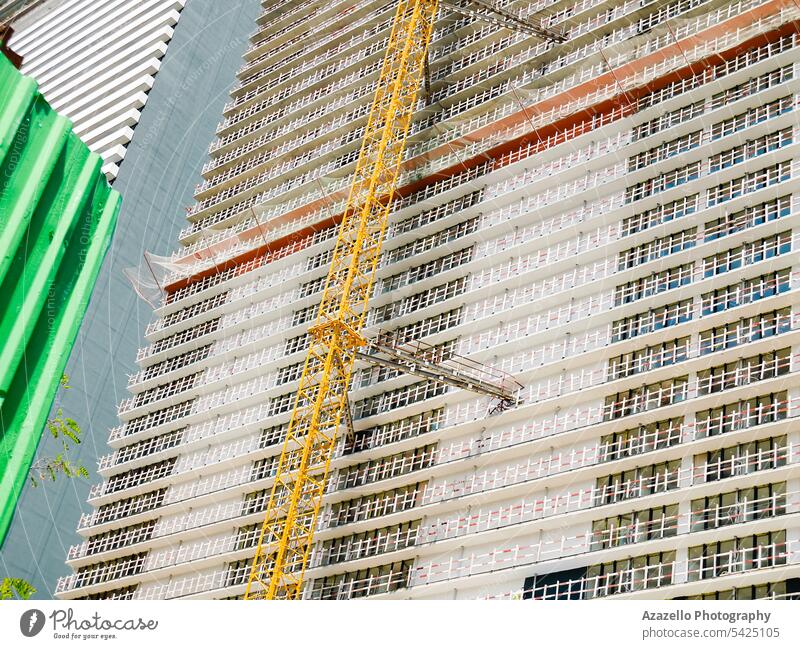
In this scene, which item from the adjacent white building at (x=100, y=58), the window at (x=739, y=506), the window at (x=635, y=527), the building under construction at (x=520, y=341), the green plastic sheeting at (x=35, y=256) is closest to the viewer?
the green plastic sheeting at (x=35, y=256)

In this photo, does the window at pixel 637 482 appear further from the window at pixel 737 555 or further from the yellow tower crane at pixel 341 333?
the yellow tower crane at pixel 341 333

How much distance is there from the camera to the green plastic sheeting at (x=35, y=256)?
112 ft

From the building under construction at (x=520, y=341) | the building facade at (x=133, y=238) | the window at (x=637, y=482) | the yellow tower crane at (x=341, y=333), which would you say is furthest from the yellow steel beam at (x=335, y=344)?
the building facade at (x=133, y=238)

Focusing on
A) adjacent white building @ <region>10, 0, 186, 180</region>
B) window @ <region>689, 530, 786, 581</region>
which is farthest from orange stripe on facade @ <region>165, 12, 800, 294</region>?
window @ <region>689, 530, 786, 581</region>

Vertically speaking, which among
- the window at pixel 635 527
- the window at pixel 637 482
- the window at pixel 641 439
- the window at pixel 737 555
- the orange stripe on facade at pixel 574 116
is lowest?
the window at pixel 737 555

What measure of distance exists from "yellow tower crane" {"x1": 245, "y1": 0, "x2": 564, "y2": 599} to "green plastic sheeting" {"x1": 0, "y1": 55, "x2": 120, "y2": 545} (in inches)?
929

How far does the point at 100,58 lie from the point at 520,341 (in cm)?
6002

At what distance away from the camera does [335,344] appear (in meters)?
64.9

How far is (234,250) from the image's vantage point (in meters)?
86.6

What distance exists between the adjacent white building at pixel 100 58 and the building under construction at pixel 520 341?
1581cm

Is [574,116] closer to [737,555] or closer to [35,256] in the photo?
[737,555]

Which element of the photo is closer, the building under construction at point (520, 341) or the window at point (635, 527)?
the window at point (635, 527)

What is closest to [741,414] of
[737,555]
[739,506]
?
[739,506]
